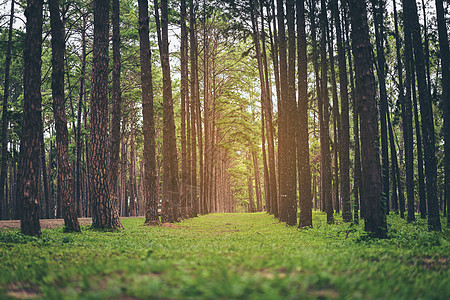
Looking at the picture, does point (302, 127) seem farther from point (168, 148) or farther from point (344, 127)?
point (168, 148)

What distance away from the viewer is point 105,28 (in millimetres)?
13164

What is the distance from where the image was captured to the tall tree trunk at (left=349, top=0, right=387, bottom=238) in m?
8.19

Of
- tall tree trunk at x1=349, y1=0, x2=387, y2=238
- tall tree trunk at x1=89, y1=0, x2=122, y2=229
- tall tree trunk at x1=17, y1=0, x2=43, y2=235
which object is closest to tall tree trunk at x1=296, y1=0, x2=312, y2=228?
tall tree trunk at x1=349, y1=0, x2=387, y2=238

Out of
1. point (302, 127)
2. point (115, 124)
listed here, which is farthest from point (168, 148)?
point (302, 127)

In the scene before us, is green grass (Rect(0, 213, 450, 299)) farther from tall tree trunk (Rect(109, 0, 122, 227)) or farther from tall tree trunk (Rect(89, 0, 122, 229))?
tall tree trunk (Rect(109, 0, 122, 227))

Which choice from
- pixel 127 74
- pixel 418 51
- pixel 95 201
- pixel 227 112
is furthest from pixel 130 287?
pixel 227 112

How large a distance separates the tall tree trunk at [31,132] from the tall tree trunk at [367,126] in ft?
28.0

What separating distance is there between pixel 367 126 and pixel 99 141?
9.26 m

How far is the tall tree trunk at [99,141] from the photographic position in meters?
12.5

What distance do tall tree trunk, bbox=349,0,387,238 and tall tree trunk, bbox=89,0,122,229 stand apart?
894 centimetres

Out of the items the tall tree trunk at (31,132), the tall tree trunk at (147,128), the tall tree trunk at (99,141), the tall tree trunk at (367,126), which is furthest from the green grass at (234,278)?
the tall tree trunk at (147,128)

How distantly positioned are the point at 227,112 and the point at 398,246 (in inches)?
1321

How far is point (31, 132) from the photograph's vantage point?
8.98 metres

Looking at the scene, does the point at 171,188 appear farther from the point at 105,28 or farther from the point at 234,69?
the point at 234,69
